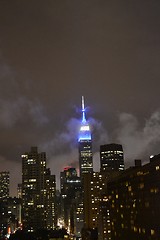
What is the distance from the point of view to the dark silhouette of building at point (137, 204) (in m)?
79.2

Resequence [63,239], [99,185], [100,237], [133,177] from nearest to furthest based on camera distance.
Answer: [133,177] < [100,237] < [63,239] < [99,185]

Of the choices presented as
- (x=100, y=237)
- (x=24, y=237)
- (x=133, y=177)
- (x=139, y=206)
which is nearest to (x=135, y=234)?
(x=139, y=206)

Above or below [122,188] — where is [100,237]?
below

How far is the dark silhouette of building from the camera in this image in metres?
79.2

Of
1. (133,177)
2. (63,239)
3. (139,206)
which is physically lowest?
(63,239)

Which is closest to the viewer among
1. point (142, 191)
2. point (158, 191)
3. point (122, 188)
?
point (158, 191)

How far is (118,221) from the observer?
105250mm

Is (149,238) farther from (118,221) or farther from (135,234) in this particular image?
(118,221)

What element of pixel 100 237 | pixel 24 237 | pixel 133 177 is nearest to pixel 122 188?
pixel 133 177

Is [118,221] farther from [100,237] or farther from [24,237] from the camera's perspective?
[24,237]

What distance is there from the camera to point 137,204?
90.1 meters

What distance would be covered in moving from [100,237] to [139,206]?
45320 mm

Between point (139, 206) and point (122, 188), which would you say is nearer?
point (139, 206)

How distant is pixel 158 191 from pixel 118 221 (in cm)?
3115
